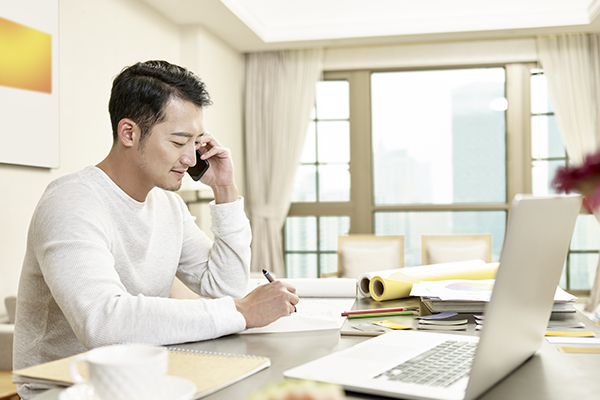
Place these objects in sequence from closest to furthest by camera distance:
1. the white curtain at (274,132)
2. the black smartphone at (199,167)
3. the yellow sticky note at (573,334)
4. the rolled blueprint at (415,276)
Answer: the yellow sticky note at (573,334) → the rolled blueprint at (415,276) → the black smartphone at (199,167) → the white curtain at (274,132)

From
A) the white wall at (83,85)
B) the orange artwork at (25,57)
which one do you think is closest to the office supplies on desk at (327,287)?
the white wall at (83,85)

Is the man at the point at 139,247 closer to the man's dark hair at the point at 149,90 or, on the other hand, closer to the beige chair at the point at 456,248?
the man's dark hair at the point at 149,90

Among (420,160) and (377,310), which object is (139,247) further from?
(420,160)

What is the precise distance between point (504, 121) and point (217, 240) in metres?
4.62

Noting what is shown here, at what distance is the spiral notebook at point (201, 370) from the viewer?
0.81m

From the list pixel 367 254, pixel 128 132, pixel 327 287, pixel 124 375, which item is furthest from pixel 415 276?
pixel 367 254

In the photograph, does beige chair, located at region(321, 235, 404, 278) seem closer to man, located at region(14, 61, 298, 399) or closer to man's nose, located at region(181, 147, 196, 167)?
man, located at region(14, 61, 298, 399)

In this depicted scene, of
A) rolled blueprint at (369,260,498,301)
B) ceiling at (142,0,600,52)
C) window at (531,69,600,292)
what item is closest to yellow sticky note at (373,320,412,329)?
rolled blueprint at (369,260,498,301)

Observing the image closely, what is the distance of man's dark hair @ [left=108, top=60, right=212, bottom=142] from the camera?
151 cm

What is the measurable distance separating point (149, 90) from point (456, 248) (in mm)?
3612

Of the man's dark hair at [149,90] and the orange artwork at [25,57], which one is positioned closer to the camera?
the man's dark hair at [149,90]

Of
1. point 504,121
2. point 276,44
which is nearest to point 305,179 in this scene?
point 276,44

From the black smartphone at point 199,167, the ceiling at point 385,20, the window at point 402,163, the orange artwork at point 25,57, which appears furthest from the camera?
the window at point 402,163

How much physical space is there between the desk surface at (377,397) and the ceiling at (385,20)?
3.99m
